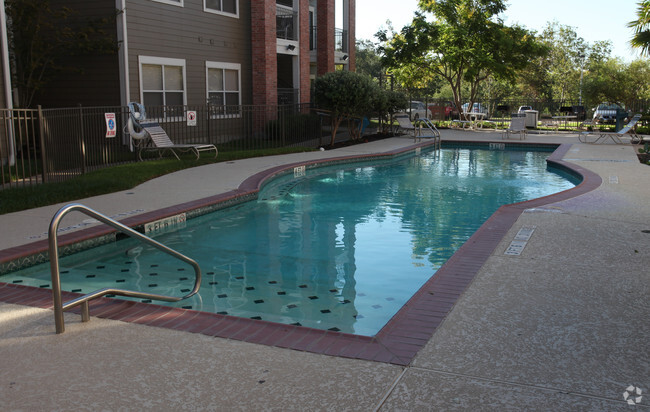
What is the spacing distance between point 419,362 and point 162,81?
47.7 feet

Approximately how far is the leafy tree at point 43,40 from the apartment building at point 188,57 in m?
0.37

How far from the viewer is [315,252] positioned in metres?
7.26

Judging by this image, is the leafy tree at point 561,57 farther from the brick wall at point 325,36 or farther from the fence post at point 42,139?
the fence post at point 42,139

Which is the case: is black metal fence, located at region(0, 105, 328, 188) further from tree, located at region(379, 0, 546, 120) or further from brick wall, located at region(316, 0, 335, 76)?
tree, located at region(379, 0, 546, 120)

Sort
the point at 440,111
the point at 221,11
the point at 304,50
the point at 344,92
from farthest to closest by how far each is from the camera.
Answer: the point at 440,111
the point at 304,50
the point at 221,11
the point at 344,92

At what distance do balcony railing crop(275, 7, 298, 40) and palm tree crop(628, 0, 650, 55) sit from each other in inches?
451

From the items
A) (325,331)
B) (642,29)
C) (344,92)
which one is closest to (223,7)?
(344,92)

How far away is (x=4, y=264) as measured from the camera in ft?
18.6

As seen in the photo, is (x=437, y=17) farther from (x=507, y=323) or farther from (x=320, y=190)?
(x=507, y=323)

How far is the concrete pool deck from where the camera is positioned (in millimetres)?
2941

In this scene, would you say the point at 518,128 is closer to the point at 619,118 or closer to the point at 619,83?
the point at 619,118

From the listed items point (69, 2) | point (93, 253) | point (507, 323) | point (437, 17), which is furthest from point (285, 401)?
point (437, 17)

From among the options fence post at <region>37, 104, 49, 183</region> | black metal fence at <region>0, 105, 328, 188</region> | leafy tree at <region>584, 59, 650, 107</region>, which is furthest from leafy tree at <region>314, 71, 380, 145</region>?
leafy tree at <region>584, 59, 650, 107</region>

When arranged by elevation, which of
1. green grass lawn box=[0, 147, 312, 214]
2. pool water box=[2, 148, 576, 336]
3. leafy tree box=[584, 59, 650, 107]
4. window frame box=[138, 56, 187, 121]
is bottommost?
pool water box=[2, 148, 576, 336]
